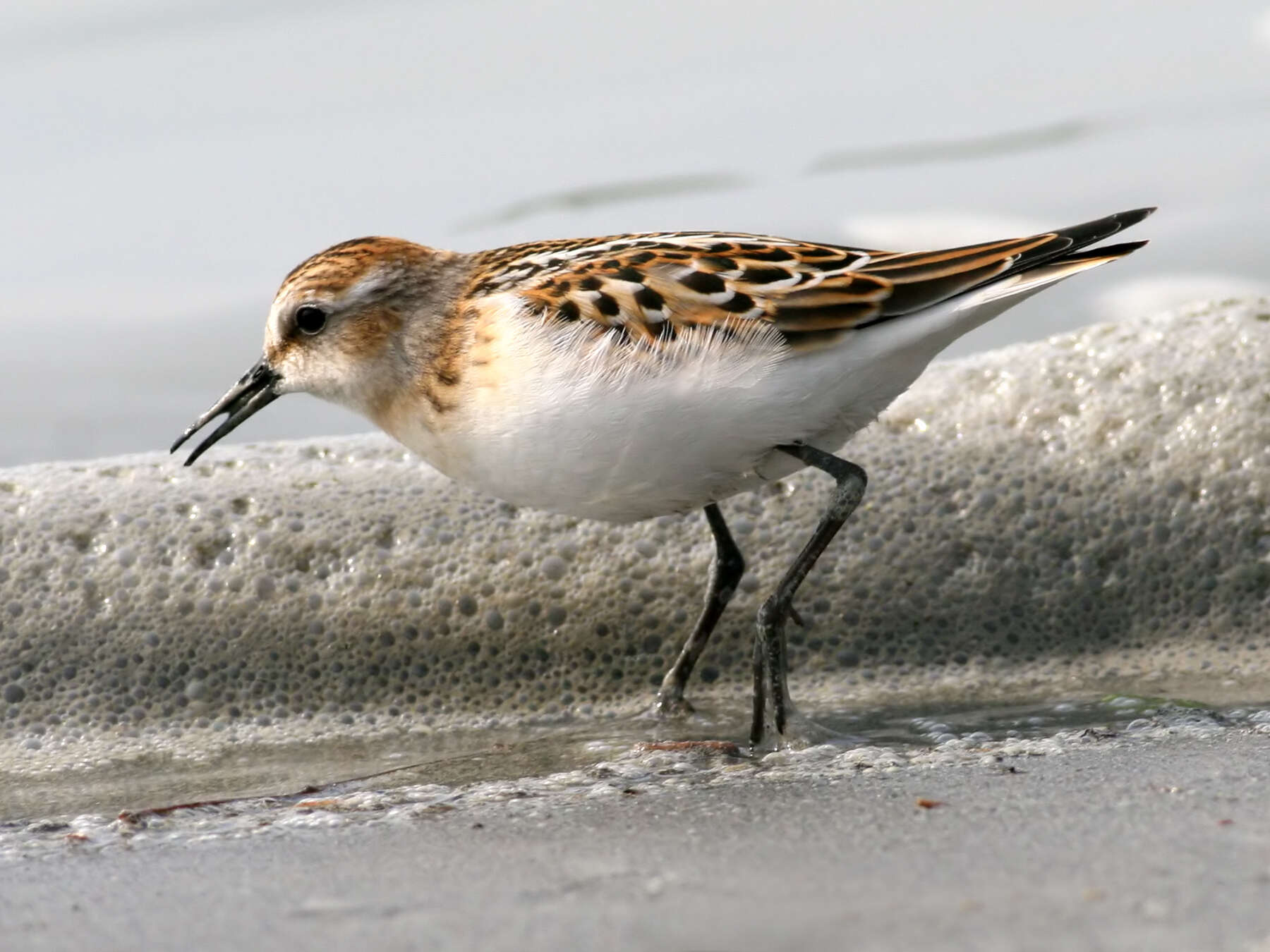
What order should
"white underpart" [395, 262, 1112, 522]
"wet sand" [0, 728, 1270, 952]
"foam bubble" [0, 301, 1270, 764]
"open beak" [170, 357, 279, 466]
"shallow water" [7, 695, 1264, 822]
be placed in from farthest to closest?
"foam bubble" [0, 301, 1270, 764]
"open beak" [170, 357, 279, 466]
"shallow water" [7, 695, 1264, 822]
"white underpart" [395, 262, 1112, 522]
"wet sand" [0, 728, 1270, 952]

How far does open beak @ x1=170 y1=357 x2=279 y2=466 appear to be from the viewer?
4.19m

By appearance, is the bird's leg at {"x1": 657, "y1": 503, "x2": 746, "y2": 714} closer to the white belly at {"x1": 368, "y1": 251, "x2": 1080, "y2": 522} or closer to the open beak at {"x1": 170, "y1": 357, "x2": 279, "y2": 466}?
the white belly at {"x1": 368, "y1": 251, "x2": 1080, "y2": 522}

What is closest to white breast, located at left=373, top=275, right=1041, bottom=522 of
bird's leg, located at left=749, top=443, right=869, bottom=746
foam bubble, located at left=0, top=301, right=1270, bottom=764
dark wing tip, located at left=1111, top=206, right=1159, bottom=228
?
bird's leg, located at left=749, top=443, right=869, bottom=746

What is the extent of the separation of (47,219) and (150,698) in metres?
3.82

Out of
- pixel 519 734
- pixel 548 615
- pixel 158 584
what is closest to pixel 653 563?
pixel 548 615

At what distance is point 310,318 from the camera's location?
4086 mm

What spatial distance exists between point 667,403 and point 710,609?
88cm

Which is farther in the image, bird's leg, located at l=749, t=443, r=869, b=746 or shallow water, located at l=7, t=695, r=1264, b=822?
bird's leg, located at l=749, t=443, r=869, b=746

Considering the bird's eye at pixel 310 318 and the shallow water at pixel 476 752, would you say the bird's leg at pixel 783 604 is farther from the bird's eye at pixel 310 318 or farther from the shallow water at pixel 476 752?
the bird's eye at pixel 310 318

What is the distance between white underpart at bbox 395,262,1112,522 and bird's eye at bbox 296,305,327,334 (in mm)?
539

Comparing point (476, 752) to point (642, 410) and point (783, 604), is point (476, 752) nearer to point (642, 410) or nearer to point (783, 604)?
point (783, 604)

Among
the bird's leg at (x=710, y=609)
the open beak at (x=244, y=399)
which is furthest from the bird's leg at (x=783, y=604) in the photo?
the open beak at (x=244, y=399)

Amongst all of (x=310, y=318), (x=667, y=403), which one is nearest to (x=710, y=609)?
(x=667, y=403)

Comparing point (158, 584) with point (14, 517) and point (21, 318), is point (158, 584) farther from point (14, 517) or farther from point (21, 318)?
point (21, 318)
